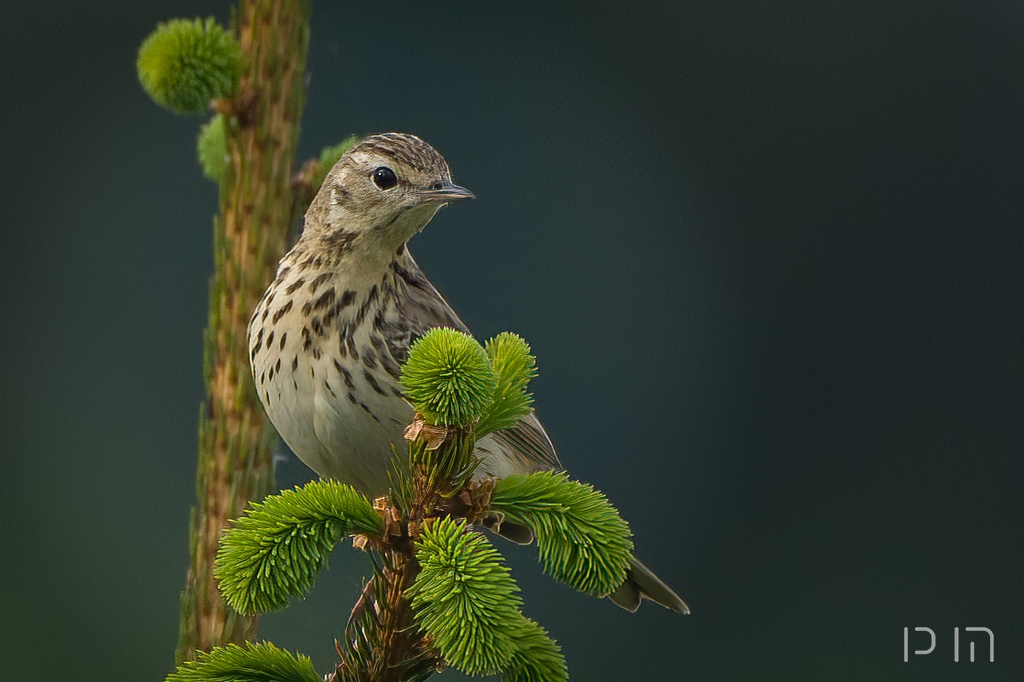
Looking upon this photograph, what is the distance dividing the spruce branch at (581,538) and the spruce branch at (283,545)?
253 mm

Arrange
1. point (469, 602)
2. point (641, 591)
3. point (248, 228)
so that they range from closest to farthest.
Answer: point (469, 602) → point (248, 228) → point (641, 591)

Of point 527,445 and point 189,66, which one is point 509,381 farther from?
point 527,445

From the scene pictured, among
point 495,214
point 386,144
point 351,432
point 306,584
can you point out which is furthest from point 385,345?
A: point 495,214

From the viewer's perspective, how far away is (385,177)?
259cm

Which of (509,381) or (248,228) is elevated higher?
(248,228)

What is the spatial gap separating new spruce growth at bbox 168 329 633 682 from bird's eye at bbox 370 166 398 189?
0.92 m

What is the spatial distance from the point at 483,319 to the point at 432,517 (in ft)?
18.3

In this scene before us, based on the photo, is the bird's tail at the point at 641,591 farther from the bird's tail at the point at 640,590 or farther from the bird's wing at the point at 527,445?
the bird's wing at the point at 527,445

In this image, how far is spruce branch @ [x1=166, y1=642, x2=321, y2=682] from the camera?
63.1 inches

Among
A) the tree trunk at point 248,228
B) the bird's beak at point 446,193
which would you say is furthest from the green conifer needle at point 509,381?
the tree trunk at point 248,228

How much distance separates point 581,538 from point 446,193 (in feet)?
3.53

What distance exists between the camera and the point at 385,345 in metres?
2.61

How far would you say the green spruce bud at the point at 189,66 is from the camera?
2.37 meters

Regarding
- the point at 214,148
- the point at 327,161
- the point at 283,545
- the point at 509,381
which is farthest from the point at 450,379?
the point at 214,148
